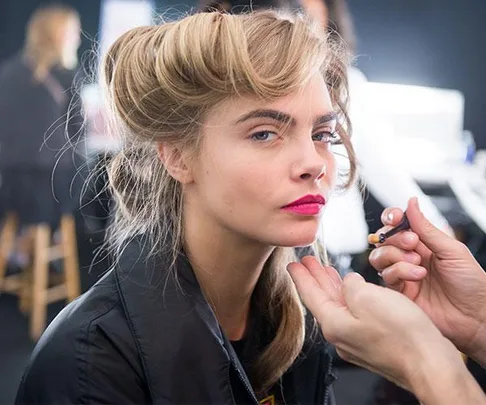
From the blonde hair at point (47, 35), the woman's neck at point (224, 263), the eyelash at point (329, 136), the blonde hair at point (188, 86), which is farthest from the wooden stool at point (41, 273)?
the eyelash at point (329, 136)

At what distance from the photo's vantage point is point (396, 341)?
81cm

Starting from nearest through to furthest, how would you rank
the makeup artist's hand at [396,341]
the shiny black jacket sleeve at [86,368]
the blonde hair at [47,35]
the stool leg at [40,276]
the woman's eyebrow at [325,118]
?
the makeup artist's hand at [396,341]
the shiny black jacket sleeve at [86,368]
the woman's eyebrow at [325,118]
the blonde hair at [47,35]
the stool leg at [40,276]

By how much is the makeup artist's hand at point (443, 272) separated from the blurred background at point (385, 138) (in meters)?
0.77

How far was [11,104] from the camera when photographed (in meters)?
1.86

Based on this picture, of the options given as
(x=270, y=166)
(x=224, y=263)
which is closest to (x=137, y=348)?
(x=224, y=263)

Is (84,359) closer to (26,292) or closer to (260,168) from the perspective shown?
(260,168)

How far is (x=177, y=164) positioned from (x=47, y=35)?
980 millimetres

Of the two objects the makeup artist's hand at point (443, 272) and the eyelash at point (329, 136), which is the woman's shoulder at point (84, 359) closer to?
the eyelash at point (329, 136)

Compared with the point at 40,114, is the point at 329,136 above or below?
below

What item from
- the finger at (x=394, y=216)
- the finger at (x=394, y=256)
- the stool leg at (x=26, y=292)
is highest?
the finger at (x=394, y=216)

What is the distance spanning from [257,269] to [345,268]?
32.7 inches

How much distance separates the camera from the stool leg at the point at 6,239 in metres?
1.86

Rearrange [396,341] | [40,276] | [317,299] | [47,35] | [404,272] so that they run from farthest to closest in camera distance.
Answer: [40,276] → [47,35] → [404,272] → [317,299] → [396,341]

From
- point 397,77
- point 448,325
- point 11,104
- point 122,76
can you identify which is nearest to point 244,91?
point 122,76
